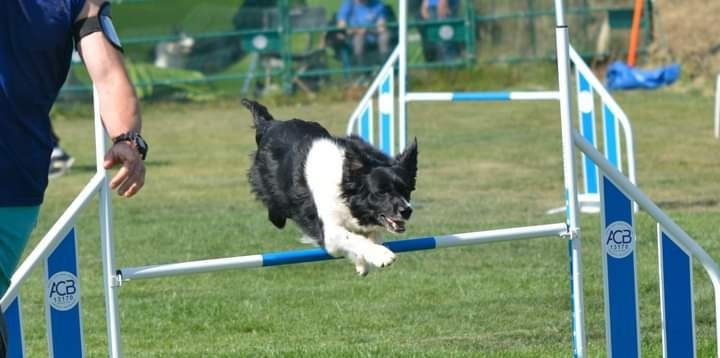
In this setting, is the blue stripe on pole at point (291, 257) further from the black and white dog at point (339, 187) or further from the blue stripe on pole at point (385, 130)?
the blue stripe on pole at point (385, 130)

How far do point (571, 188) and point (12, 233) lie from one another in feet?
7.31

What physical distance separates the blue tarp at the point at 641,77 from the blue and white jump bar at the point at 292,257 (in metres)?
16.4

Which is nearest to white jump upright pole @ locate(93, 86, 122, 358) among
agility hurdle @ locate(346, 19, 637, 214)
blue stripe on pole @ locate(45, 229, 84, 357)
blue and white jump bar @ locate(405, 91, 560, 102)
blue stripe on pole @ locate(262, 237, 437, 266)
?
blue stripe on pole @ locate(45, 229, 84, 357)

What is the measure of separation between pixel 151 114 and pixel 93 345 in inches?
565

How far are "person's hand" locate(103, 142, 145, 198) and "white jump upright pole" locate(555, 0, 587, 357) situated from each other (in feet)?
6.49

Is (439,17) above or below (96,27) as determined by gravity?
below

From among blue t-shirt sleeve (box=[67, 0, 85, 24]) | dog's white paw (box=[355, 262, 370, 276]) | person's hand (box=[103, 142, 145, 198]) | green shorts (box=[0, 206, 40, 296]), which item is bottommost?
dog's white paw (box=[355, 262, 370, 276])

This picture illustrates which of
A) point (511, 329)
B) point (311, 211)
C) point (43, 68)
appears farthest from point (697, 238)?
point (43, 68)

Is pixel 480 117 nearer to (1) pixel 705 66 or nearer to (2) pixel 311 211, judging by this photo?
(1) pixel 705 66

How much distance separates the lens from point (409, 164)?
5.57 meters

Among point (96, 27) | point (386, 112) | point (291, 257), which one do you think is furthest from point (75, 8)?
point (386, 112)

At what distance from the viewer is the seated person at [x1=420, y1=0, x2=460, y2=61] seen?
21.1 m

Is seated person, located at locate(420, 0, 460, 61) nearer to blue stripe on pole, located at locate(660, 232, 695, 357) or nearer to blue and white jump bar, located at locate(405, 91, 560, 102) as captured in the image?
blue and white jump bar, located at locate(405, 91, 560, 102)

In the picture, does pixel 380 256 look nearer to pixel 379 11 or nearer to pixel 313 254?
pixel 313 254
